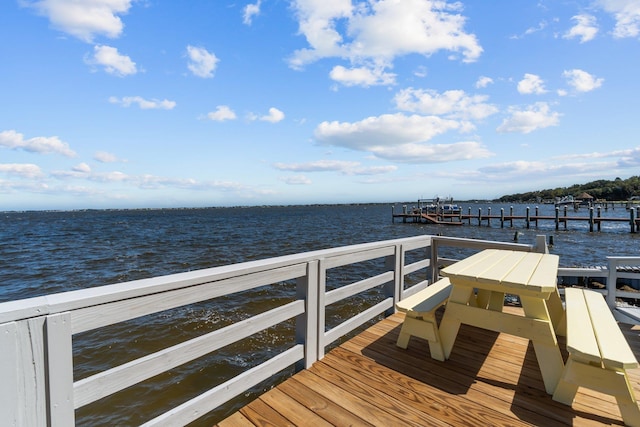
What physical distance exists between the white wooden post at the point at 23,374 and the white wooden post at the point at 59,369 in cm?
2

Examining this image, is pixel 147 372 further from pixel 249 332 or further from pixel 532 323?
pixel 532 323

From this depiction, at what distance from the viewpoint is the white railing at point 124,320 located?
108 cm

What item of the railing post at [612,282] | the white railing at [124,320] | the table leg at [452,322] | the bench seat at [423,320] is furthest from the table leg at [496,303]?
the railing post at [612,282]

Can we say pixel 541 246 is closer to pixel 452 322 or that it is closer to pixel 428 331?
pixel 452 322

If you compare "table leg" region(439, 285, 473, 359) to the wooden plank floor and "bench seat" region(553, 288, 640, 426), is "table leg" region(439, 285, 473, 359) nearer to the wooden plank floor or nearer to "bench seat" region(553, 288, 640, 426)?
the wooden plank floor

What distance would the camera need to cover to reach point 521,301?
6.86ft

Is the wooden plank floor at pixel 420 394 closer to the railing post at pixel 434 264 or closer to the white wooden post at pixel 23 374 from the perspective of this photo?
the white wooden post at pixel 23 374

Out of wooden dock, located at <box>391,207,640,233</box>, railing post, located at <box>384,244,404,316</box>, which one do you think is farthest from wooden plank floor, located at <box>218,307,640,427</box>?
wooden dock, located at <box>391,207,640,233</box>

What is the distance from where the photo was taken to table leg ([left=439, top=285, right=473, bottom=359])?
231 centimetres

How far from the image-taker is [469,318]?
7.51 ft

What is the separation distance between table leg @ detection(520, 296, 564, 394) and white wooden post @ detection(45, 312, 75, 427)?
2544mm

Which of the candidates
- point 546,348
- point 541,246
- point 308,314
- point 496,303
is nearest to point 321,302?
point 308,314

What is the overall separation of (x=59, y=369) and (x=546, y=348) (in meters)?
2.67

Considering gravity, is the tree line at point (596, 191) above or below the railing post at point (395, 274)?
above
